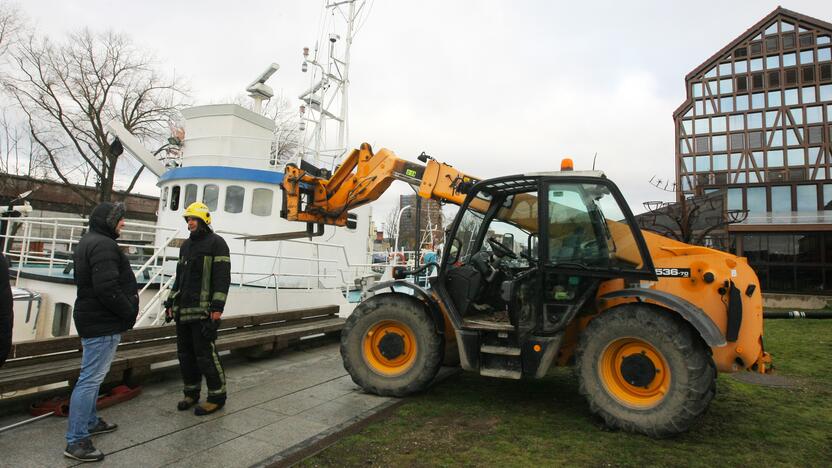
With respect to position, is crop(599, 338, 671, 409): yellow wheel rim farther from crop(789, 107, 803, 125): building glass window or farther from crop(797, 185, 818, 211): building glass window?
crop(789, 107, 803, 125): building glass window

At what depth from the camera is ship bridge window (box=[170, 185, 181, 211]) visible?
11359 millimetres

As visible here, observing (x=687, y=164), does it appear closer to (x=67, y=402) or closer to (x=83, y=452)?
(x=67, y=402)


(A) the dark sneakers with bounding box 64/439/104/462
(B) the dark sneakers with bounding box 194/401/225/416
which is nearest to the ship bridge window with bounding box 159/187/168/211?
(B) the dark sneakers with bounding box 194/401/225/416

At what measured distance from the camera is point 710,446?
3.85 metres

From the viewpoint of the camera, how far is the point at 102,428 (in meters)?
3.90

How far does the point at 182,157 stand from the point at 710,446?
41.9 feet

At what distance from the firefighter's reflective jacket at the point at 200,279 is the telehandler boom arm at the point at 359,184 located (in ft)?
5.78

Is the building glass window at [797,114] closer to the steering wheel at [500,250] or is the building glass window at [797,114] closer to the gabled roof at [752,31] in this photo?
the gabled roof at [752,31]

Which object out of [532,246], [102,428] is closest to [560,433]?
[532,246]

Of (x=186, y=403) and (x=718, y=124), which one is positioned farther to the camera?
(x=718, y=124)

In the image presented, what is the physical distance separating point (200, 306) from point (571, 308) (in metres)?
3.49

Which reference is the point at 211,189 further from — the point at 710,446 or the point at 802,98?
the point at 802,98

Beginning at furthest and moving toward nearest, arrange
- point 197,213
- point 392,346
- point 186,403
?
1. point 392,346
2. point 197,213
3. point 186,403

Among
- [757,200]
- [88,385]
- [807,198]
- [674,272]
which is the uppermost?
[807,198]
